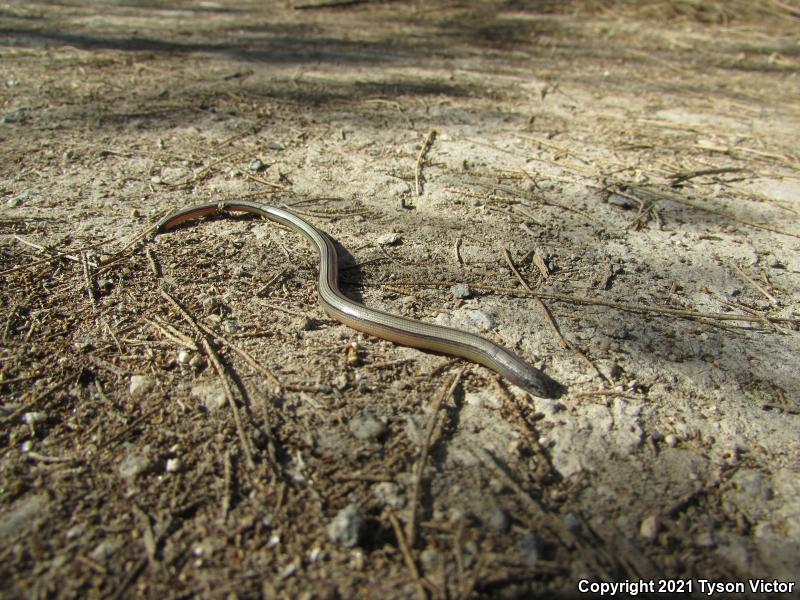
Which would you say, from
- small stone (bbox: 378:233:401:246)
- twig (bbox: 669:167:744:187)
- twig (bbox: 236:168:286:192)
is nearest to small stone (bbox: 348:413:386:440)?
small stone (bbox: 378:233:401:246)

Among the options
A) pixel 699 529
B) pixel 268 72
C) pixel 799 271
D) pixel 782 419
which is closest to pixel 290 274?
pixel 699 529

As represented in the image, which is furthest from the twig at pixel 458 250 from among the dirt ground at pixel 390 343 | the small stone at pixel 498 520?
the small stone at pixel 498 520

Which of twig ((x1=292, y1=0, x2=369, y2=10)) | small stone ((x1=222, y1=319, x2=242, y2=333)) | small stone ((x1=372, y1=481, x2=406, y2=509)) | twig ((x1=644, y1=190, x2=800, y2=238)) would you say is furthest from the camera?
twig ((x1=292, y1=0, x2=369, y2=10))

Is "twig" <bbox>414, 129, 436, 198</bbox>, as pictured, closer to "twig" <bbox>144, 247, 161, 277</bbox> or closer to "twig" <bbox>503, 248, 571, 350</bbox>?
"twig" <bbox>503, 248, 571, 350</bbox>

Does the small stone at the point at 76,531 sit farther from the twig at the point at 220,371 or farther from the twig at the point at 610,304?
the twig at the point at 610,304

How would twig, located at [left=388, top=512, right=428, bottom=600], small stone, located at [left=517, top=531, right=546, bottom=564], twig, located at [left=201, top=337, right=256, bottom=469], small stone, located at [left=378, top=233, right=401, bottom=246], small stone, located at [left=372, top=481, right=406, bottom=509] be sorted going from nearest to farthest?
twig, located at [left=388, top=512, right=428, bottom=600] → small stone, located at [left=517, top=531, right=546, bottom=564] → small stone, located at [left=372, top=481, right=406, bottom=509] → twig, located at [left=201, top=337, right=256, bottom=469] → small stone, located at [left=378, top=233, right=401, bottom=246]

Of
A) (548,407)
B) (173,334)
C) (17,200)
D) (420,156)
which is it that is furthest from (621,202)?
(17,200)

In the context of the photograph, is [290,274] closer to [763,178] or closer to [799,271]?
[799,271]
